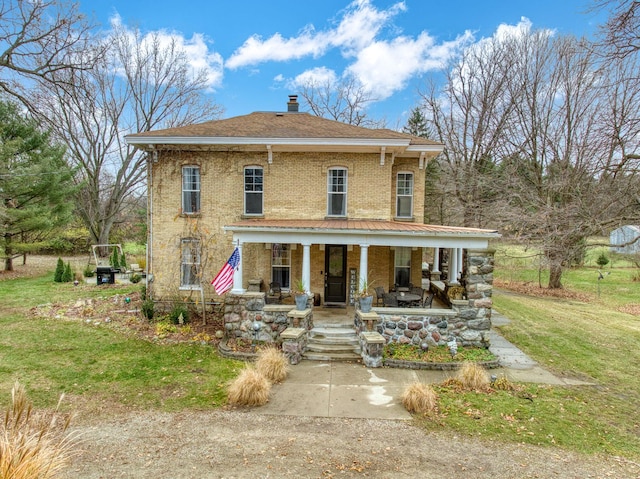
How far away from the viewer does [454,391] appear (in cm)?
764

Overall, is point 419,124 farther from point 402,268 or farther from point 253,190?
point 253,190

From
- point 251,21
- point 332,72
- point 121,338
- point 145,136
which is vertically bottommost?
point 121,338

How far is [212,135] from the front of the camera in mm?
12438

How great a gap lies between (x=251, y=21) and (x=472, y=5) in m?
10.1

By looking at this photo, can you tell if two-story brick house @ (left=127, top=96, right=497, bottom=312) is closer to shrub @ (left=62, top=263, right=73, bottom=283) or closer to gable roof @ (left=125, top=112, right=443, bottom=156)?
gable roof @ (left=125, top=112, right=443, bottom=156)

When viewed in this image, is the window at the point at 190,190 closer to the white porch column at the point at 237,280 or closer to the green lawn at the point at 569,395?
the white porch column at the point at 237,280

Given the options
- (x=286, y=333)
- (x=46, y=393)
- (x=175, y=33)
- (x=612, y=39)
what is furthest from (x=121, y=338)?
(x=175, y=33)

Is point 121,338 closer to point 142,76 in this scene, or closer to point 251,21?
point 251,21

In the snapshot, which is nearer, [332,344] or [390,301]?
[332,344]

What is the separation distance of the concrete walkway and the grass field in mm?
598

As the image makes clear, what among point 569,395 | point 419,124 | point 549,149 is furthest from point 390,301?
point 419,124

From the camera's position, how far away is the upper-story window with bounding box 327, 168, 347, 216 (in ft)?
43.0

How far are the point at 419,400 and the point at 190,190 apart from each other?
10.4 meters

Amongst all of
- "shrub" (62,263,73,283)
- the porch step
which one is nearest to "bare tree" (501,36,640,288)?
the porch step
